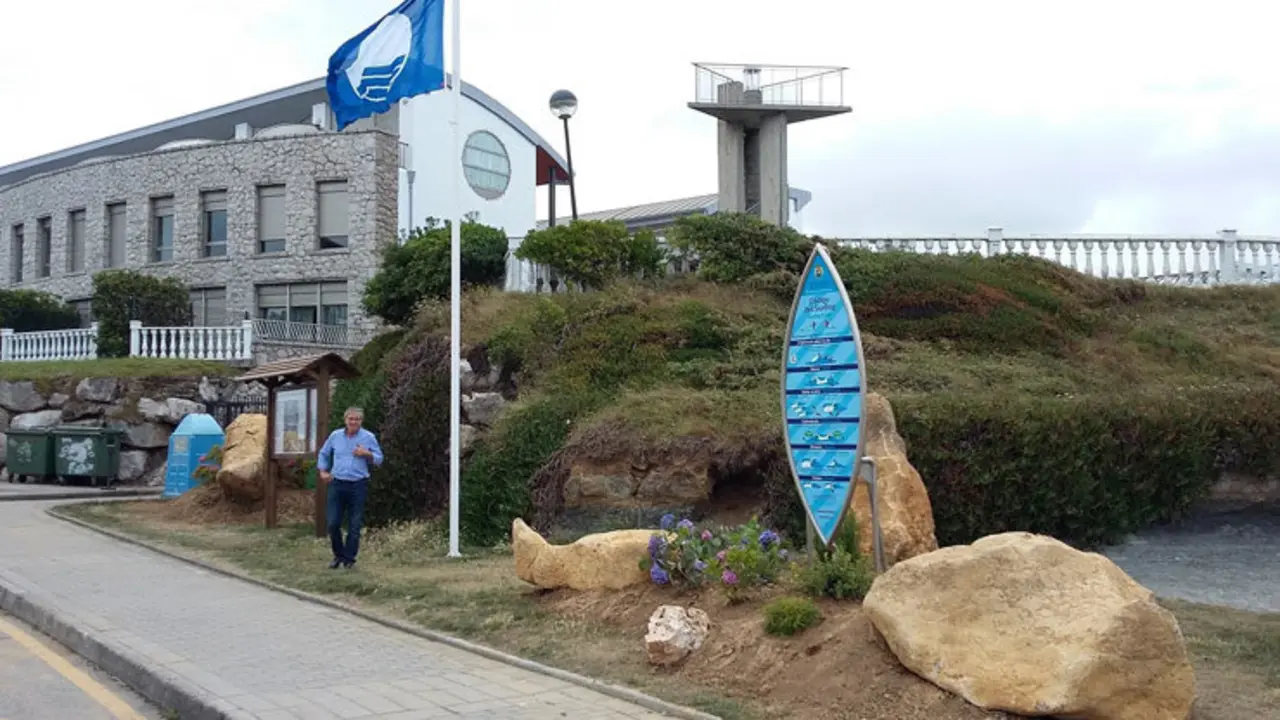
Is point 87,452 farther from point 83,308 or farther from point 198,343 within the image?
point 83,308

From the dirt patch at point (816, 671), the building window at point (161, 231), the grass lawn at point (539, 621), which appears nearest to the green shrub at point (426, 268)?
the grass lawn at point (539, 621)

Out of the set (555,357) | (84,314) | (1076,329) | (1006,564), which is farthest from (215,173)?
(1006,564)

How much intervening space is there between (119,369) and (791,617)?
73.0 ft

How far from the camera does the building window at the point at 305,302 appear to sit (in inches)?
1355

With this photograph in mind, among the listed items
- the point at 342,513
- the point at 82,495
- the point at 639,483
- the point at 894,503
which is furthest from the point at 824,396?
the point at 82,495

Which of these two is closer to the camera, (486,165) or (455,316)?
(455,316)

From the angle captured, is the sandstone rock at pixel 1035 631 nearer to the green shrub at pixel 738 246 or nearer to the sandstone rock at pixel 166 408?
the green shrub at pixel 738 246

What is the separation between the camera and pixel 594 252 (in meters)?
18.6

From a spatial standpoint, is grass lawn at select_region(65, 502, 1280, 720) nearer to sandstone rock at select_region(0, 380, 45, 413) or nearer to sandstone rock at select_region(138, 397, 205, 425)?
sandstone rock at select_region(138, 397, 205, 425)

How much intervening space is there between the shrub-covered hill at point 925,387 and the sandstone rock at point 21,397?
10.9m

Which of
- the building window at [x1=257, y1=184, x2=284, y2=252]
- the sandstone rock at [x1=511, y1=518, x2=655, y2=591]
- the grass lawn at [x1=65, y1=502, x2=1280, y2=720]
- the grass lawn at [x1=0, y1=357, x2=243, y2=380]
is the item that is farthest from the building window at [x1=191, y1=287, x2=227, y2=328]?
the sandstone rock at [x1=511, y1=518, x2=655, y2=591]

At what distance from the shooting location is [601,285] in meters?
18.6

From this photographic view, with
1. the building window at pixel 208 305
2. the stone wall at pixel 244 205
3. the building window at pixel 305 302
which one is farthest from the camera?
the building window at pixel 208 305

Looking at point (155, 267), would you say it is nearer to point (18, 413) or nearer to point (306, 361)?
point (18, 413)
